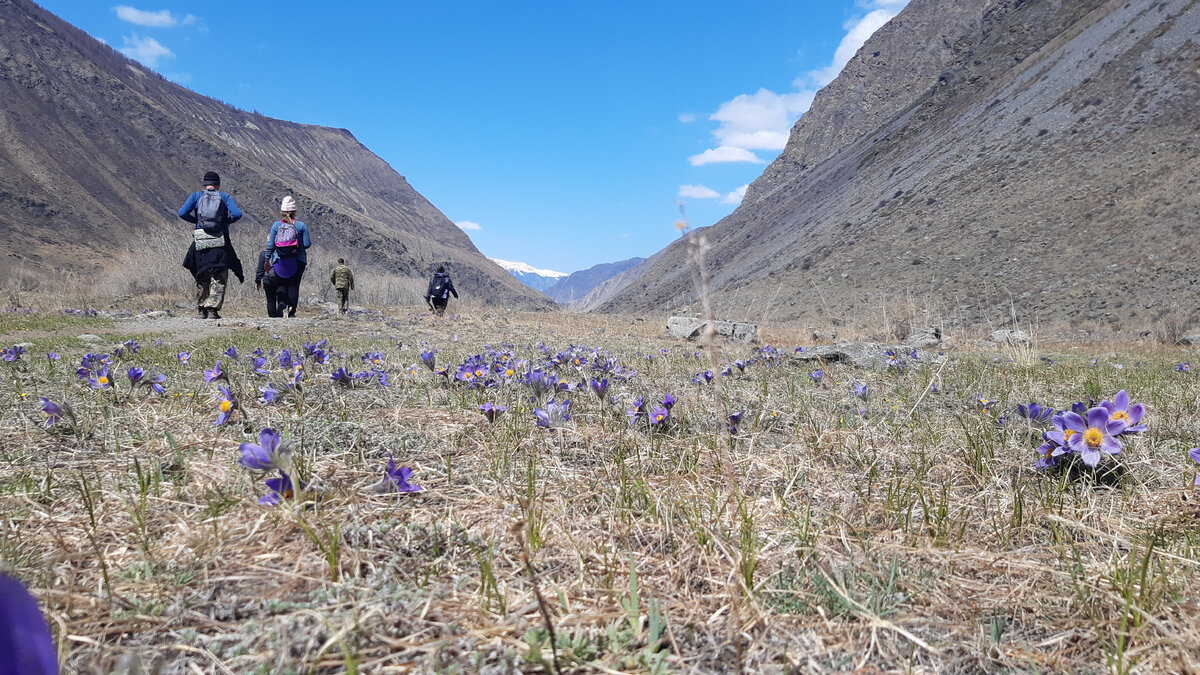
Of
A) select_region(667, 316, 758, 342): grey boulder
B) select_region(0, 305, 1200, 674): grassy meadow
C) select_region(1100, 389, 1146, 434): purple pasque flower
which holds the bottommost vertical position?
select_region(0, 305, 1200, 674): grassy meadow

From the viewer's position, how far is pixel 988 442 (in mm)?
2424

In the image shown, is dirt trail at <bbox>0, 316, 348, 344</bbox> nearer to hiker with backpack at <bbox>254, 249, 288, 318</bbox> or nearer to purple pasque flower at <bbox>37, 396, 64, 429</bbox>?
hiker with backpack at <bbox>254, 249, 288, 318</bbox>

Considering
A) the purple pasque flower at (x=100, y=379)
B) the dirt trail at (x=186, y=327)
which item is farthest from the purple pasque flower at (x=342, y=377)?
the dirt trail at (x=186, y=327)

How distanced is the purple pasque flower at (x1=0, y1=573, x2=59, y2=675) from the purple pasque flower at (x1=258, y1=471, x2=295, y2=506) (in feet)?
3.98

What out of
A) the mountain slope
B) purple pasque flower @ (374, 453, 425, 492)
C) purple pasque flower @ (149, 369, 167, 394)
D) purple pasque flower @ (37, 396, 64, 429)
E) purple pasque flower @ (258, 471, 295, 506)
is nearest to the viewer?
purple pasque flower @ (258, 471, 295, 506)

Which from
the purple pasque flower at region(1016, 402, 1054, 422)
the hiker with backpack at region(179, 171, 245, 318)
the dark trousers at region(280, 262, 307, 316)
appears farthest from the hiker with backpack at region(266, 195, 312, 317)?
the purple pasque flower at region(1016, 402, 1054, 422)

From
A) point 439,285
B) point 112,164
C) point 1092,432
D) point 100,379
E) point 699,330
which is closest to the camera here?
point 1092,432

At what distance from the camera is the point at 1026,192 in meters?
32.4

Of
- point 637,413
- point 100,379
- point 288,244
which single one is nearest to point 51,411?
point 100,379

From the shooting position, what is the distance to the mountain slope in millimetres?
24531

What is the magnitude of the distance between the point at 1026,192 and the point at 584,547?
132ft

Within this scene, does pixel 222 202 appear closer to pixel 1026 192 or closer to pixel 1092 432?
pixel 1092 432

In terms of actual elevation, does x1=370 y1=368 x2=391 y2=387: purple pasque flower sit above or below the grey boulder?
below

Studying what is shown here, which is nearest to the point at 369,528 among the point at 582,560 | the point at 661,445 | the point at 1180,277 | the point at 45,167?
the point at 582,560
